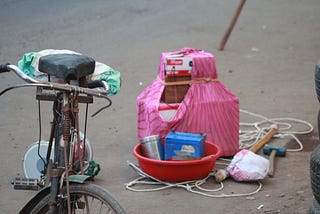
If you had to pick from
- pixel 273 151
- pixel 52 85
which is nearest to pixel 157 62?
pixel 273 151

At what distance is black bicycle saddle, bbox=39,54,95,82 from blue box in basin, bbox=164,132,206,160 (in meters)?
1.84

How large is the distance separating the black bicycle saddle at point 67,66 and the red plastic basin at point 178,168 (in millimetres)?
1758

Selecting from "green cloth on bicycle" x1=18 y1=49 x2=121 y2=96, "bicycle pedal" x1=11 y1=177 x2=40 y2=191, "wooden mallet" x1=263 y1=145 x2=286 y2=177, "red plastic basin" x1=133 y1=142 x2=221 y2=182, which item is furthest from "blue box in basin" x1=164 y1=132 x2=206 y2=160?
"bicycle pedal" x1=11 y1=177 x2=40 y2=191

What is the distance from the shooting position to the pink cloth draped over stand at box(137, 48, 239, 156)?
575 centimetres

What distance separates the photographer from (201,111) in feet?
19.0

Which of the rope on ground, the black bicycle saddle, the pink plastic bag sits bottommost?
the pink plastic bag

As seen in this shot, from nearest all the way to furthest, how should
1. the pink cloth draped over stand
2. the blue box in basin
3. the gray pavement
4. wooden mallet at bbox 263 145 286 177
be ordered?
1. the gray pavement
2. the blue box in basin
3. the pink cloth draped over stand
4. wooden mallet at bbox 263 145 286 177

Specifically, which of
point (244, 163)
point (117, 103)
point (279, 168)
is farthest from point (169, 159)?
point (117, 103)

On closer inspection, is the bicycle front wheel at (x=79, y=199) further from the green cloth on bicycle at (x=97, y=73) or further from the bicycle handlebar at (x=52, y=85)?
the green cloth on bicycle at (x=97, y=73)

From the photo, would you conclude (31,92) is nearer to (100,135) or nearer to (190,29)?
(100,135)

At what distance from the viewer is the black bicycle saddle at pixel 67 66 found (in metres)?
3.53

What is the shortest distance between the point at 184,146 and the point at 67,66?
204 cm

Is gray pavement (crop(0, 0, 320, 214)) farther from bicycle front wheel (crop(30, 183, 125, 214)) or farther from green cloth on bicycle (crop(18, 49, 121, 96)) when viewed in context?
bicycle front wheel (crop(30, 183, 125, 214))

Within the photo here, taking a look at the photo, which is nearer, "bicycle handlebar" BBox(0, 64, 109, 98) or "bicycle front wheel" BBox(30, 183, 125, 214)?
"bicycle handlebar" BBox(0, 64, 109, 98)
